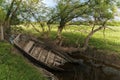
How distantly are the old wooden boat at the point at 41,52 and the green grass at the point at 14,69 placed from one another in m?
3.15

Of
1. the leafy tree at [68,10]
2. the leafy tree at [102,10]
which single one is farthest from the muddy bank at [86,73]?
the leafy tree at [68,10]

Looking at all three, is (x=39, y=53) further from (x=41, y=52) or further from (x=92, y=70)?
(x=92, y=70)

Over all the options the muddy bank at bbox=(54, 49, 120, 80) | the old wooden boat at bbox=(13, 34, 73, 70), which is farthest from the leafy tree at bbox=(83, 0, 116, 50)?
the old wooden boat at bbox=(13, 34, 73, 70)

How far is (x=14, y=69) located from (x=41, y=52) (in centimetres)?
817

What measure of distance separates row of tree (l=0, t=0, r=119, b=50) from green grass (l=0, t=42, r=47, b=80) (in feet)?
32.6

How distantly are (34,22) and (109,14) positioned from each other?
302 inches

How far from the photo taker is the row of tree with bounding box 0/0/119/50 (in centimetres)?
2857

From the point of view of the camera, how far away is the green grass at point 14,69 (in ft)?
49.7

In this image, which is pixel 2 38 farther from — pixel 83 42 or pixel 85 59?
pixel 83 42

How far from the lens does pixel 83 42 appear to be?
31750 millimetres

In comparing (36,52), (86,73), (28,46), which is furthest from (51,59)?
(86,73)

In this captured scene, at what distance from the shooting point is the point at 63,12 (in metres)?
29.4

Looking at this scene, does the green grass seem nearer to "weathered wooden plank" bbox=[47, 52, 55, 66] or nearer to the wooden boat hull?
the wooden boat hull

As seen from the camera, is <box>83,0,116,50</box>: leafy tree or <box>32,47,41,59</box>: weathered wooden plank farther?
<box>83,0,116,50</box>: leafy tree
